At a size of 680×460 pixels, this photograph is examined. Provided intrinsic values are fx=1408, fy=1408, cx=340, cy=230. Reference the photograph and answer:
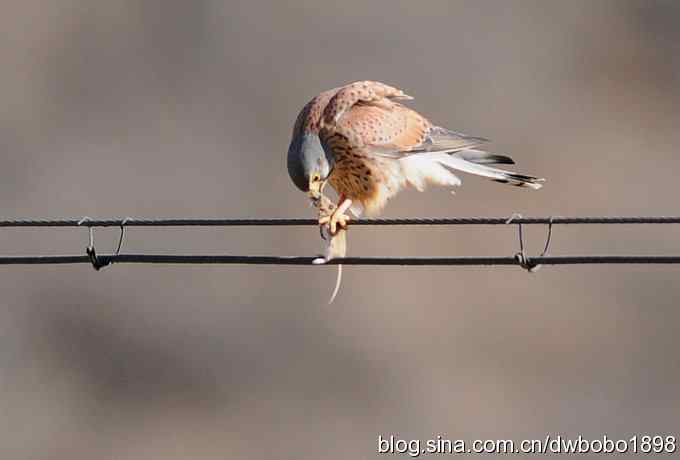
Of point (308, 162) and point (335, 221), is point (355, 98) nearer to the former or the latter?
point (308, 162)

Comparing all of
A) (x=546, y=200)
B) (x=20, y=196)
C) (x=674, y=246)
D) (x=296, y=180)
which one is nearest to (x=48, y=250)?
(x=20, y=196)

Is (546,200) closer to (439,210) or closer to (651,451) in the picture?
(439,210)

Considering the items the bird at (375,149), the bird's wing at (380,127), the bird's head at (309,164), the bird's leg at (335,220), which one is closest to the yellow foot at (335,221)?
the bird's leg at (335,220)

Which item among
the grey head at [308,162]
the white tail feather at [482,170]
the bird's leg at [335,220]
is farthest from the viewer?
the white tail feather at [482,170]

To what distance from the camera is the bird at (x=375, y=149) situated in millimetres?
5473

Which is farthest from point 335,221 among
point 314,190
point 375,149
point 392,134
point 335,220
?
point 392,134

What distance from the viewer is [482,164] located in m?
5.56

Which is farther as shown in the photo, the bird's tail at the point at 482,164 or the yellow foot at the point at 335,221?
the bird's tail at the point at 482,164

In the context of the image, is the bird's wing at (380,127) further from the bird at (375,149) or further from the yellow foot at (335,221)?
the yellow foot at (335,221)

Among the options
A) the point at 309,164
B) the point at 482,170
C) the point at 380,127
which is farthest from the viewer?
the point at 380,127

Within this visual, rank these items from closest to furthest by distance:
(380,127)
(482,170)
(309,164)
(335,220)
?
(335,220)
(309,164)
(482,170)
(380,127)

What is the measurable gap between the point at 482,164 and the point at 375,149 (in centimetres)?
43

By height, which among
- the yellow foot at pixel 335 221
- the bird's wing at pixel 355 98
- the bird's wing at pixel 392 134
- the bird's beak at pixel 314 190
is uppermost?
the bird's wing at pixel 355 98

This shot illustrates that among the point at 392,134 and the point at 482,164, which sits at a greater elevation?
the point at 392,134
